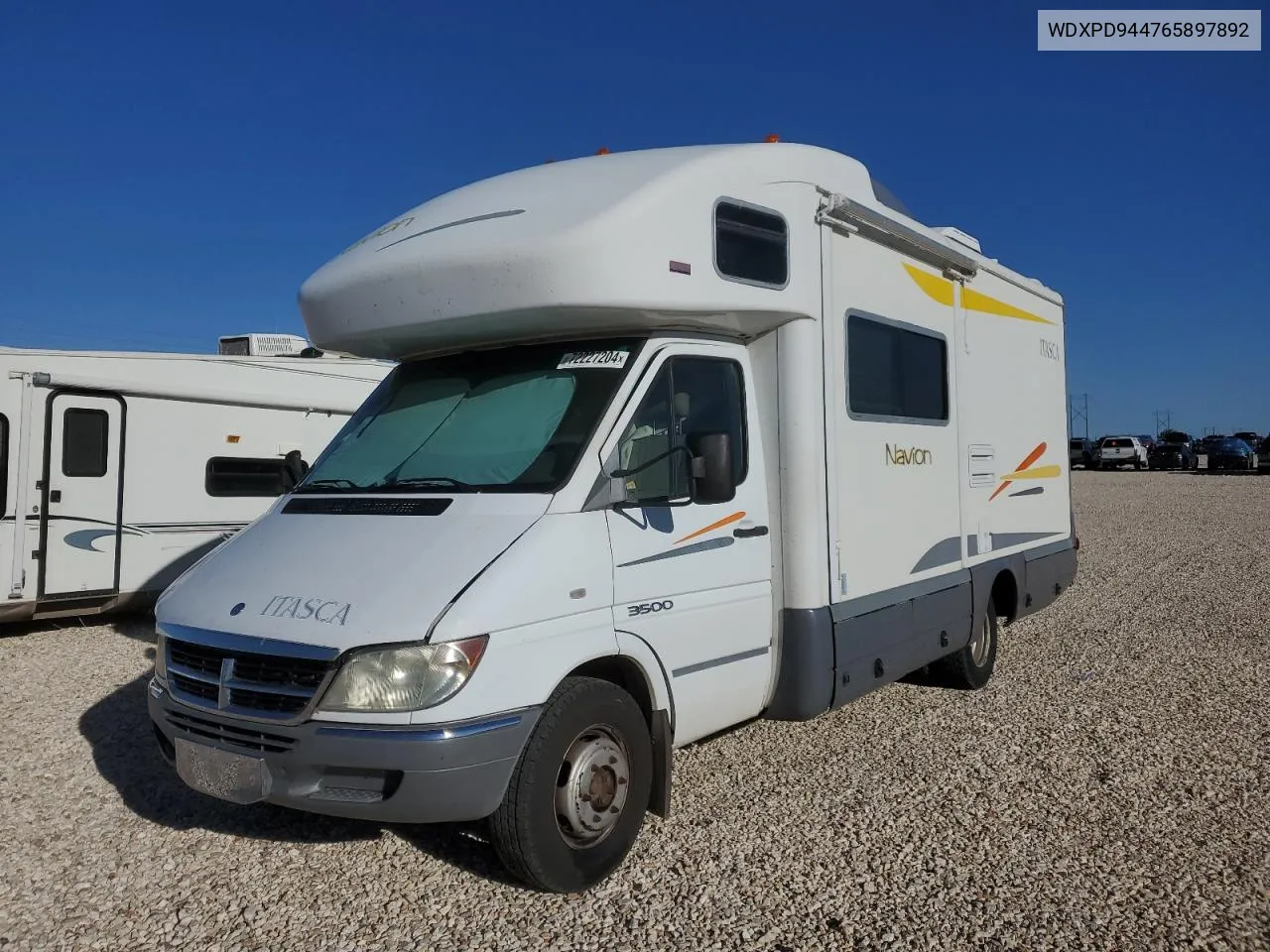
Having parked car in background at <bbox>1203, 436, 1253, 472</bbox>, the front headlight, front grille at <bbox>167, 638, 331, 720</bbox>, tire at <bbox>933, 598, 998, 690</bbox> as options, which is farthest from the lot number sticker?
parked car in background at <bbox>1203, 436, 1253, 472</bbox>

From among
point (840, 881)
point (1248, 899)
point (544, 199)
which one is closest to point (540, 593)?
point (840, 881)

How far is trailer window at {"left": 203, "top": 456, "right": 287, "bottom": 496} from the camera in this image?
10.3 m

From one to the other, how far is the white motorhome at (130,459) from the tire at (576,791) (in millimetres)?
5894

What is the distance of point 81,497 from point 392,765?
720 cm

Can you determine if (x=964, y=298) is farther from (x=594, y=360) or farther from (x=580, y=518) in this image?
(x=580, y=518)

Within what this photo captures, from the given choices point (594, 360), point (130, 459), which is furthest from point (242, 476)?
point (594, 360)

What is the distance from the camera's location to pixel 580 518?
162 inches

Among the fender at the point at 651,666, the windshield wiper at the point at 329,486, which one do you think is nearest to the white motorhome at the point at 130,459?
the windshield wiper at the point at 329,486

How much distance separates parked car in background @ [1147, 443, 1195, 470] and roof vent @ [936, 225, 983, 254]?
42.3 metres

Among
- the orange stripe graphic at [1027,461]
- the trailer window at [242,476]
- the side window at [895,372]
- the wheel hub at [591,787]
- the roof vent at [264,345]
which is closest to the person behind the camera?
the wheel hub at [591,787]

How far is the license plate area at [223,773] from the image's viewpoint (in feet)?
12.3

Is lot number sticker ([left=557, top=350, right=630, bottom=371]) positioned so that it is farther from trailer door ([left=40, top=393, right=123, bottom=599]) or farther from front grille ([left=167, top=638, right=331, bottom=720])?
trailer door ([left=40, top=393, right=123, bottom=599])

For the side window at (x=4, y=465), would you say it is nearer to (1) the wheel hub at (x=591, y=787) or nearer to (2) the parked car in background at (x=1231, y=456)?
(1) the wheel hub at (x=591, y=787)

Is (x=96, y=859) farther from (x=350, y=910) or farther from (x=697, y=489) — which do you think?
(x=697, y=489)
